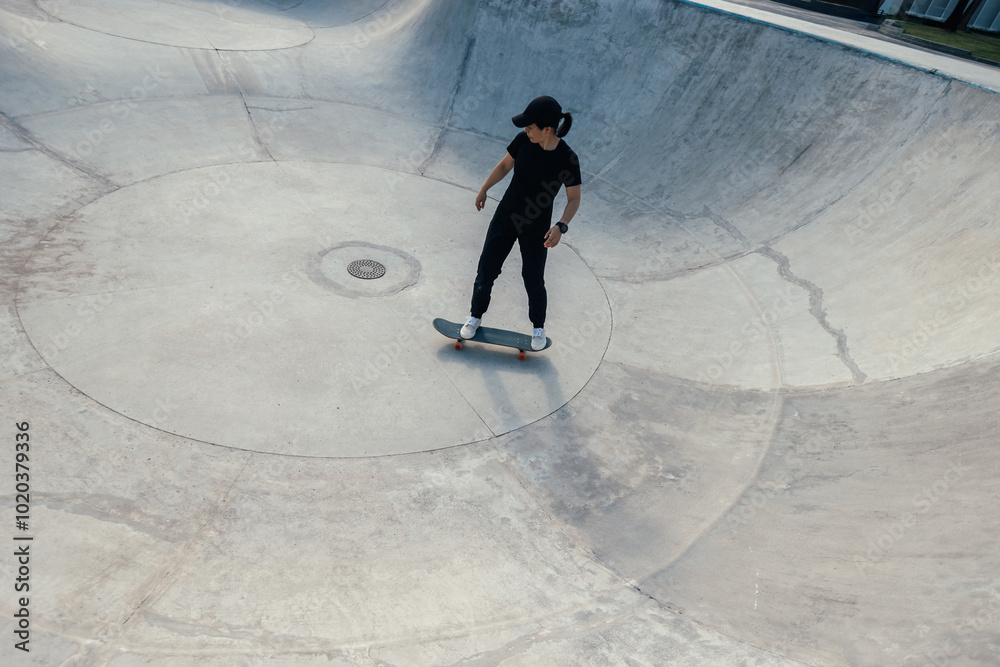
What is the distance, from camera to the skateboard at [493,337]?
586 cm

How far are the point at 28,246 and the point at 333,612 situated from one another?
197 inches

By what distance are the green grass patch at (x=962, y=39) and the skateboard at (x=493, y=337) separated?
12.9 m

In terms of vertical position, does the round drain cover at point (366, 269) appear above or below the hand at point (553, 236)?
above

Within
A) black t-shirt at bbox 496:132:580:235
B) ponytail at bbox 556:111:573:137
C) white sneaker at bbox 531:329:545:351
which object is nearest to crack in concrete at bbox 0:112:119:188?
black t-shirt at bbox 496:132:580:235

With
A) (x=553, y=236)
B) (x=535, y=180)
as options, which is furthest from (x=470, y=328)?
(x=535, y=180)

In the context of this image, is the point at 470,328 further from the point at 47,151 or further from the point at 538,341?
the point at 47,151

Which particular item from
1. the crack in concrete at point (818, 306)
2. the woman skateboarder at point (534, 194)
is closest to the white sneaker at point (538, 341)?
the woman skateboarder at point (534, 194)

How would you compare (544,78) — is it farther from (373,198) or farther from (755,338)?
(755,338)

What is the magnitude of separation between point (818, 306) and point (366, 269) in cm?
470

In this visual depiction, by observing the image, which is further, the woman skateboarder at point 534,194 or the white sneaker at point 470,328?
the white sneaker at point 470,328

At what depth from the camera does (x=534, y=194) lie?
5.18m

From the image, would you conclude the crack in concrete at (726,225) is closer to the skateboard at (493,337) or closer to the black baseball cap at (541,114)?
the skateboard at (493,337)

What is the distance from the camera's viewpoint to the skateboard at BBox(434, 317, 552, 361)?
19.2 feet

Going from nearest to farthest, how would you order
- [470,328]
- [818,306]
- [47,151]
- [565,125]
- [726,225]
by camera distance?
[565,125] → [470,328] → [818,306] → [47,151] → [726,225]
